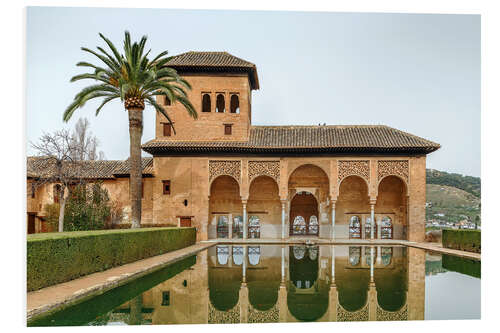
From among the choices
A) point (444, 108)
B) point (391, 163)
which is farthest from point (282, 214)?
point (444, 108)

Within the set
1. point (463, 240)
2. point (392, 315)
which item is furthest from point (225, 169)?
point (392, 315)

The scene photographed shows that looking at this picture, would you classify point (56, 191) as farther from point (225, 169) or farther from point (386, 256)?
point (386, 256)

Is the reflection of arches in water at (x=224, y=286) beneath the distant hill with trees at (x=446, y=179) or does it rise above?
beneath

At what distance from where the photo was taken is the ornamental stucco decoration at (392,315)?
625 cm

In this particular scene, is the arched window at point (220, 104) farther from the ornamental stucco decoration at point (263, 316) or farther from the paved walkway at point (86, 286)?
the ornamental stucco decoration at point (263, 316)

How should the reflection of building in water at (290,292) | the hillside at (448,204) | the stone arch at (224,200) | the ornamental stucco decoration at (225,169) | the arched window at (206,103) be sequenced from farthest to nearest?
the hillside at (448,204), the stone arch at (224,200), the arched window at (206,103), the ornamental stucco decoration at (225,169), the reflection of building in water at (290,292)

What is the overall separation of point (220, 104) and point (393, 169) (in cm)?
962

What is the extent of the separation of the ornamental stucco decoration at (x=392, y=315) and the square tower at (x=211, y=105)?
14.8 m

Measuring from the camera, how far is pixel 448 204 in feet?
110

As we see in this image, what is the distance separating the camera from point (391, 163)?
19906 mm

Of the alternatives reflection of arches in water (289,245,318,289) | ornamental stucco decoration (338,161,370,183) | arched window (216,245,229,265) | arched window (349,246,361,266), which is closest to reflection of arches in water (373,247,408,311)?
arched window (349,246,361,266)

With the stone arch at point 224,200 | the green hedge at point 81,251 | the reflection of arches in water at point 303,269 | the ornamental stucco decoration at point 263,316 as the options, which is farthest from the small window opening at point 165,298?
the stone arch at point 224,200

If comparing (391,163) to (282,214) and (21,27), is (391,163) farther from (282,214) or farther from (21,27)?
(21,27)
